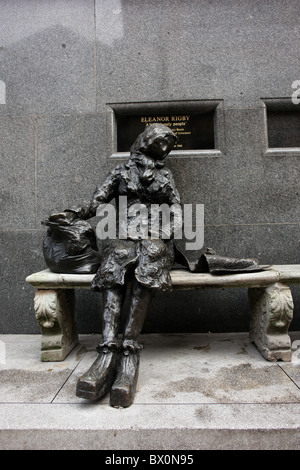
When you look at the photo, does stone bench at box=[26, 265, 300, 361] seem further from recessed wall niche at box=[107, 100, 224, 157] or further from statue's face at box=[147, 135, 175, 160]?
recessed wall niche at box=[107, 100, 224, 157]

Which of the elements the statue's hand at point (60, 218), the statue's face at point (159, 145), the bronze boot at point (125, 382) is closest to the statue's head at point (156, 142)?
the statue's face at point (159, 145)

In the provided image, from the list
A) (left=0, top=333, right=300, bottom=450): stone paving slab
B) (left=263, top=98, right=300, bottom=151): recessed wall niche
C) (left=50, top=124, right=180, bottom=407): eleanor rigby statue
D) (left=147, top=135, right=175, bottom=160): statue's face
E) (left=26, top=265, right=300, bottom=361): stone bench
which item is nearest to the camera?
(left=0, top=333, right=300, bottom=450): stone paving slab

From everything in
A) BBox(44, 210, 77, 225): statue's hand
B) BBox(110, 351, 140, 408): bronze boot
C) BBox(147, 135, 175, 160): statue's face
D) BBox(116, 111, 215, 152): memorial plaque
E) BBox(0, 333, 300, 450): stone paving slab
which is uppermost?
BBox(116, 111, 215, 152): memorial plaque

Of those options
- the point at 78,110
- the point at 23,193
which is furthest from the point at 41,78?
the point at 23,193

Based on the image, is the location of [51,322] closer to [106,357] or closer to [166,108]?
[106,357]

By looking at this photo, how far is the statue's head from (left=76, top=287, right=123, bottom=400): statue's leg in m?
1.38

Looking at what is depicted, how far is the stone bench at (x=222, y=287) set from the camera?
279 cm

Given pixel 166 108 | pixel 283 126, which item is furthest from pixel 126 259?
pixel 283 126

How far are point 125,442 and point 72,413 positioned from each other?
0.38 m

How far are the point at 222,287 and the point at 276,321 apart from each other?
1.80 ft

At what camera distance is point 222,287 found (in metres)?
2.84

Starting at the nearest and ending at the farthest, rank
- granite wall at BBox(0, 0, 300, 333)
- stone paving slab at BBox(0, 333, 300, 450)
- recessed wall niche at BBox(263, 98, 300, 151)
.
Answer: stone paving slab at BBox(0, 333, 300, 450), granite wall at BBox(0, 0, 300, 333), recessed wall niche at BBox(263, 98, 300, 151)

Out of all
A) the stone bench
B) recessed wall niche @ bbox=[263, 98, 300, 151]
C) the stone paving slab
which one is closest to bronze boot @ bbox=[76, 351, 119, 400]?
the stone paving slab

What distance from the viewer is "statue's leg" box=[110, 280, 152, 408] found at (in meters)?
2.04
